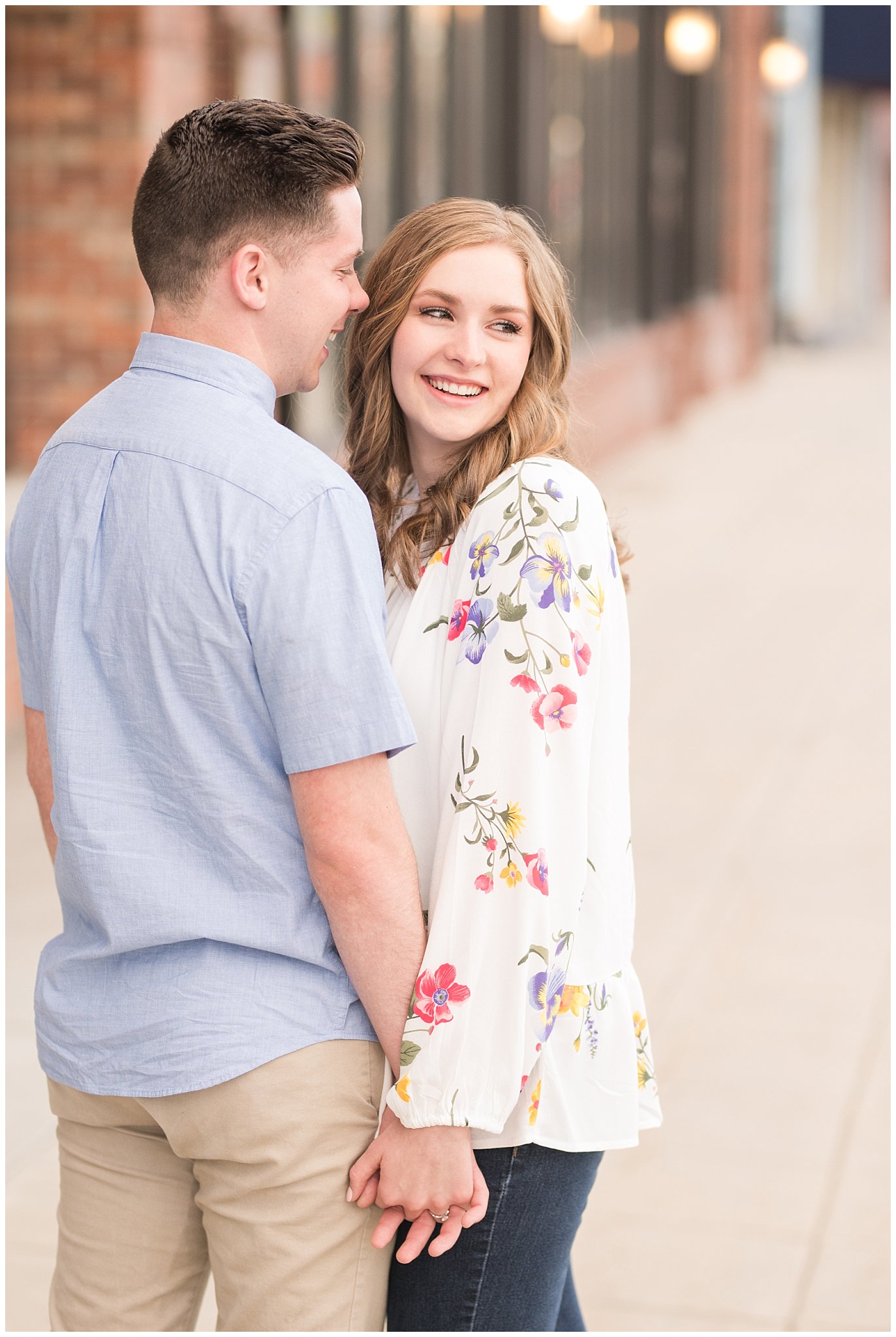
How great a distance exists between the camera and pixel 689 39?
57.1 feet

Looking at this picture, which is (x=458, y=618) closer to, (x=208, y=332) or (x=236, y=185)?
(x=208, y=332)

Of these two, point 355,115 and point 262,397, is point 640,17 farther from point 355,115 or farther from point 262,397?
point 262,397

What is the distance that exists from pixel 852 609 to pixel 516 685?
825cm

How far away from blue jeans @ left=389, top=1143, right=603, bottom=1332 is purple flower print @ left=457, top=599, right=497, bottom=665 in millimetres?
586

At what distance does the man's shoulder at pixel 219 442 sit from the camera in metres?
1.66

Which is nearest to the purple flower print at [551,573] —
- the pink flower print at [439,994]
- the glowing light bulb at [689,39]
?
the pink flower print at [439,994]

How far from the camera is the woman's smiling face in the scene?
1.99 metres

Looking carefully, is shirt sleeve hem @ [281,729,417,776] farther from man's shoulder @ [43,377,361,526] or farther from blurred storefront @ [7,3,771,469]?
blurred storefront @ [7,3,771,469]

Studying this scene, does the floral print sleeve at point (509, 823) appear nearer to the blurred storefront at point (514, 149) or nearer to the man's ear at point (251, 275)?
the man's ear at point (251, 275)

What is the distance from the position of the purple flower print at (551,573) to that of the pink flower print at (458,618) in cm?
9

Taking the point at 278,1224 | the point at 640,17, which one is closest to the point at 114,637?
the point at 278,1224

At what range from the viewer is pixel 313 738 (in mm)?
1661

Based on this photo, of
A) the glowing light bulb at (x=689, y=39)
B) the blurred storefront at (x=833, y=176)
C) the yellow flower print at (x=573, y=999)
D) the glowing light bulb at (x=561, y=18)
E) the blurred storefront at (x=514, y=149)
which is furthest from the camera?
the blurred storefront at (x=833, y=176)

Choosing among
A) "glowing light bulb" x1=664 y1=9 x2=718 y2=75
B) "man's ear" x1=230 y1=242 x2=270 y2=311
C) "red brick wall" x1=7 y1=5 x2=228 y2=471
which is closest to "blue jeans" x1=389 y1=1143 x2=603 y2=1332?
"man's ear" x1=230 y1=242 x2=270 y2=311
